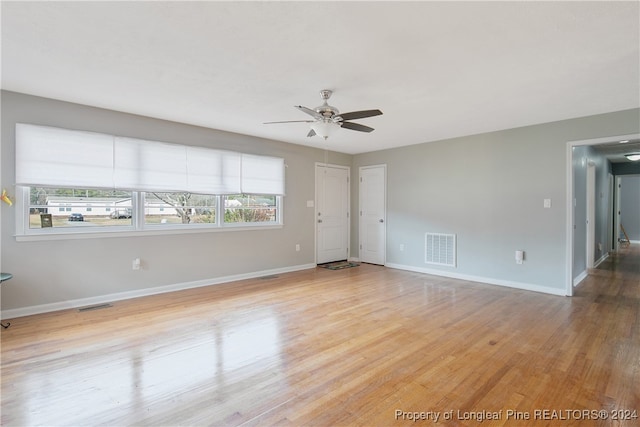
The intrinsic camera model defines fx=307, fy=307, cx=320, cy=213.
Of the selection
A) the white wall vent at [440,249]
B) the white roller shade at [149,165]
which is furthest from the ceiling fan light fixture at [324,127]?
the white wall vent at [440,249]

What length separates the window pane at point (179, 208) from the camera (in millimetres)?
4418

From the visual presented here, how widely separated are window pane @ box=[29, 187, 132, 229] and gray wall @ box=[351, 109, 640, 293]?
4.78 m

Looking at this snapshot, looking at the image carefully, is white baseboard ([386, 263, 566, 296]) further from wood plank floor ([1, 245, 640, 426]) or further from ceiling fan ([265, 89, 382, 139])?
ceiling fan ([265, 89, 382, 139])

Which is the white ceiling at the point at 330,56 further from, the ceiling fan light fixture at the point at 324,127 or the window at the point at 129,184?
the window at the point at 129,184

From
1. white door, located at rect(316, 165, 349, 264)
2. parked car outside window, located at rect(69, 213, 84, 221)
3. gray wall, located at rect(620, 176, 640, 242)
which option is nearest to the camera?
parked car outside window, located at rect(69, 213, 84, 221)

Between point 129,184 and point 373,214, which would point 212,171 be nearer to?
point 129,184

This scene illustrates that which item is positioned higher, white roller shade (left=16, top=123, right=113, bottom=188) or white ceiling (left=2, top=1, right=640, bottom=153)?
white ceiling (left=2, top=1, right=640, bottom=153)

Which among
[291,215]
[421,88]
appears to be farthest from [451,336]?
[291,215]

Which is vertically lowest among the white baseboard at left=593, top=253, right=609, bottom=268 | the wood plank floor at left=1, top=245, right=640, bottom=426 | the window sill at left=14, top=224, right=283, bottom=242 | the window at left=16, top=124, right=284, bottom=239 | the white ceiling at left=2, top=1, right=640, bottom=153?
the wood plank floor at left=1, top=245, right=640, bottom=426

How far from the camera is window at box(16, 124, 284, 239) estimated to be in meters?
3.54

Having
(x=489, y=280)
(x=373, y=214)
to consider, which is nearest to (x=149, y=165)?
(x=373, y=214)

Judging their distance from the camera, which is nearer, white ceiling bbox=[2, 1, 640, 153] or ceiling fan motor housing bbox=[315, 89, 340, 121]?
white ceiling bbox=[2, 1, 640, 153]

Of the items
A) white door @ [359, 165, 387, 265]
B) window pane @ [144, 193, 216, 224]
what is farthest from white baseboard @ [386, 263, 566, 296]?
window pane @ [144, 193, 216, 224]

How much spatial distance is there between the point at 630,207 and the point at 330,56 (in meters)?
12.9
